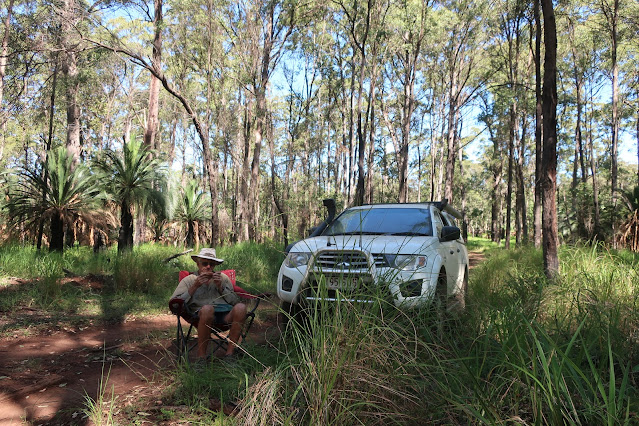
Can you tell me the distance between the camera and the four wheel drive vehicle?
2557 millimetres

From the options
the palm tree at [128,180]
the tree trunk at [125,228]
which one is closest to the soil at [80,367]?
the tree trunk at [125,228]

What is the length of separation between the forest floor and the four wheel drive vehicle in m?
0.77

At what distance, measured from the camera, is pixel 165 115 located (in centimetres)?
3216

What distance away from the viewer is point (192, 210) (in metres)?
17.8

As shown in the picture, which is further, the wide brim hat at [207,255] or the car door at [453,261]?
the car door at [453,261]

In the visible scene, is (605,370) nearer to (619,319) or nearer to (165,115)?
(619,319)

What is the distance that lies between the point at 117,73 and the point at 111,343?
23926 millimetres

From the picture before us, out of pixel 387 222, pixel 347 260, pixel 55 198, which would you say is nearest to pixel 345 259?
pixel 347 260

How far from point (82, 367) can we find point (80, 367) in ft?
0.07

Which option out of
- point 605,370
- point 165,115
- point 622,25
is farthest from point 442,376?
point 165,115

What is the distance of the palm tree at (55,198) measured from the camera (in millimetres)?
8484

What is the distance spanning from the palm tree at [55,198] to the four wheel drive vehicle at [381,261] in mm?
6498

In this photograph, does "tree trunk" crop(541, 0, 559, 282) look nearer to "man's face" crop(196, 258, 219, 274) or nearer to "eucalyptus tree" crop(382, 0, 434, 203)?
"man's face" crop(196, 258, 219, 274)

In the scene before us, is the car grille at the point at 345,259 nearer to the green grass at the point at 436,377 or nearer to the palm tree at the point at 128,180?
the green grass at the point at 436,377
